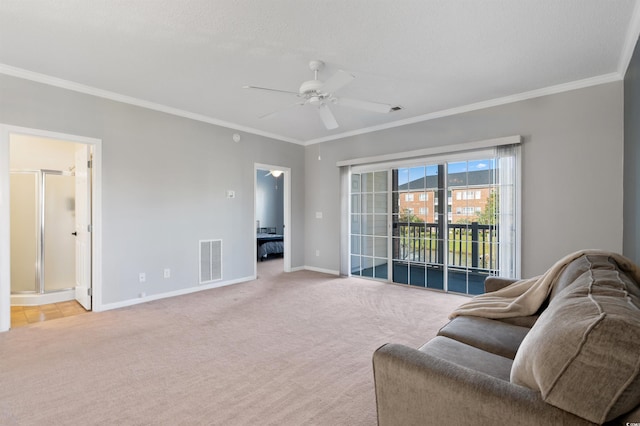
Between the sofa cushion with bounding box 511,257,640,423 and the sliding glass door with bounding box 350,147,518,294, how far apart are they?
330 cm

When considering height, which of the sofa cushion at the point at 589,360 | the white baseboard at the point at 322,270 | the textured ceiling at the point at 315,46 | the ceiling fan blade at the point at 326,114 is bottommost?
the white baseboard at the point at 322,270

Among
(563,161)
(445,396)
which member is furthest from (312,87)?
(563,161)

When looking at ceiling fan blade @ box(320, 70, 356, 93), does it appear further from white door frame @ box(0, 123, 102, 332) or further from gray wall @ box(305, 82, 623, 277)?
white door frame @ box(0, 123, 102, 332)

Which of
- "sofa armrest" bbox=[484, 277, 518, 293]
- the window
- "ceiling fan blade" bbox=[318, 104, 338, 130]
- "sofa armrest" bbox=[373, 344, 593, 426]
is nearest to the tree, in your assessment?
the window

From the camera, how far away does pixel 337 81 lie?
254 centimetres

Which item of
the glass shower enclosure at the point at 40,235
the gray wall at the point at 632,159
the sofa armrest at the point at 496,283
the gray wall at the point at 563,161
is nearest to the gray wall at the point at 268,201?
the glass shower enclosure at the point at 40,235

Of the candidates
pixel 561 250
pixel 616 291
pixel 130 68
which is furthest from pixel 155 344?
pixel 561 250

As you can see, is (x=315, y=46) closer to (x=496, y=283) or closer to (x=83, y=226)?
(x=496, y=283)

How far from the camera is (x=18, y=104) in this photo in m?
3.22

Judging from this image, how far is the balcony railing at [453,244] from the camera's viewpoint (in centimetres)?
422

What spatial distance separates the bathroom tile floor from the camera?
3479 millimetres

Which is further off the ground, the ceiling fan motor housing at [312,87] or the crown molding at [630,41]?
the crown molding at [630,41]

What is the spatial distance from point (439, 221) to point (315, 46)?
3143 mm

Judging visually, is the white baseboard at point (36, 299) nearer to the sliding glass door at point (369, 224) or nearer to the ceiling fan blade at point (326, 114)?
the ceiling fan blade at point (326, 114)
